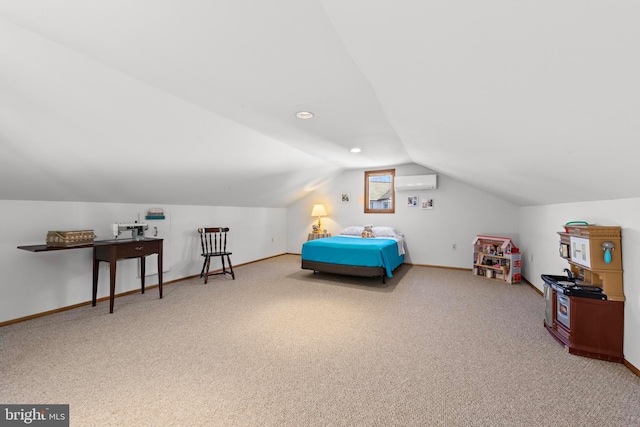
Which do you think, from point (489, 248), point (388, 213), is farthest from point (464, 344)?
point (388, 213)

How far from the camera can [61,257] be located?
309 centimetres

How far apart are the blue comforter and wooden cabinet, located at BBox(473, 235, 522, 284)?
4.65 ft

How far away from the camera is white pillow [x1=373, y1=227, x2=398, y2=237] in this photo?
18.1 feet

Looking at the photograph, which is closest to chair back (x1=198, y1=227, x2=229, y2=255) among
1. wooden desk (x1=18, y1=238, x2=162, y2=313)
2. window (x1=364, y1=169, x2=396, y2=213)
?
wooden desk (x1=18, y1=238, x2=162, y2=313)

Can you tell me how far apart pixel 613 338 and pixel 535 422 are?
4.00ft

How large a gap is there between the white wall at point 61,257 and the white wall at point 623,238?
5026 mm

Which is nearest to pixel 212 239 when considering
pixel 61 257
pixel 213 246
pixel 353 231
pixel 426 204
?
pixel 213 246

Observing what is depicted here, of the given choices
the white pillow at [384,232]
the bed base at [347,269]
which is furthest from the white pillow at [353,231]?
the bed base at [347,269]

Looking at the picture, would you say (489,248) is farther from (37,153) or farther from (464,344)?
(37,153)

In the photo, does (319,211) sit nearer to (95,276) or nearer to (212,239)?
(212,239)

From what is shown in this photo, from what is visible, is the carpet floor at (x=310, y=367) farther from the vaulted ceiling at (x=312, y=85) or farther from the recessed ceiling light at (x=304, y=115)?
the recessed ceiling light at (x=304, y=115)

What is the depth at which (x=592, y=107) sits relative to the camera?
107 centimetres

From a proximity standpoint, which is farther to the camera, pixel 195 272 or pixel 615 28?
pixel 195 272

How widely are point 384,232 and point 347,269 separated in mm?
1568
